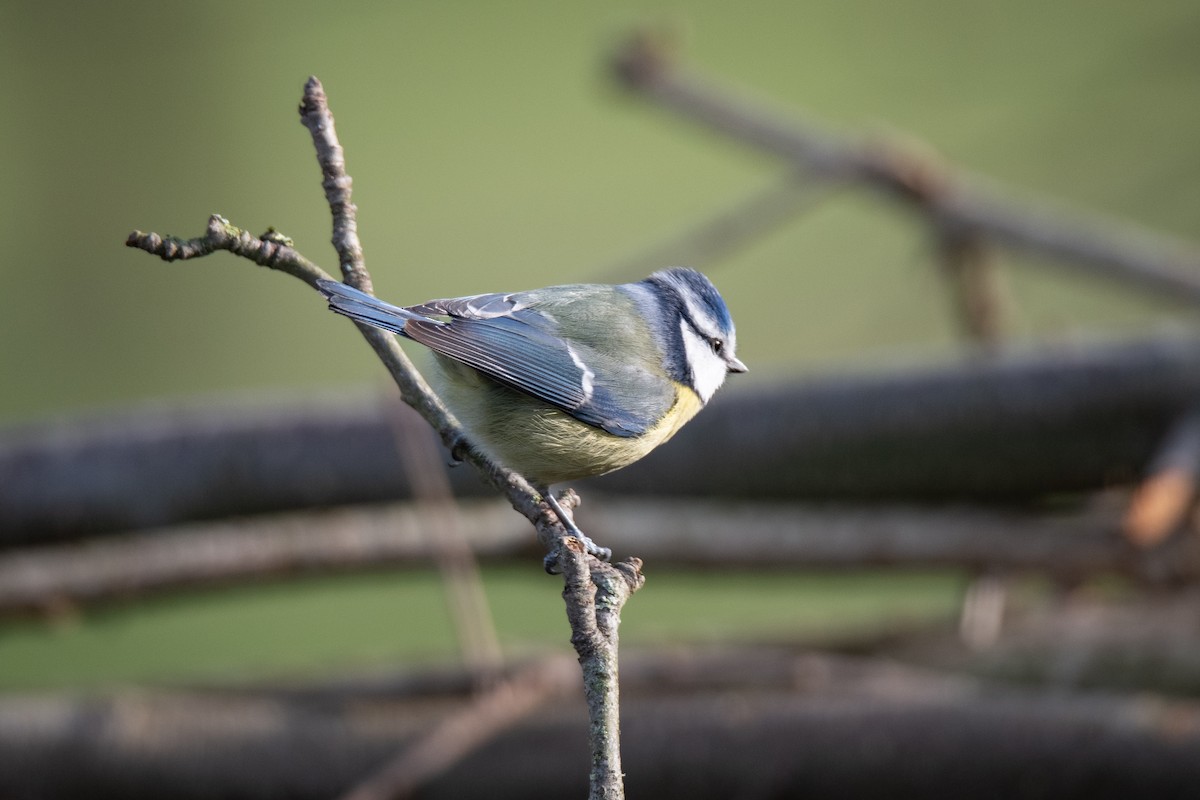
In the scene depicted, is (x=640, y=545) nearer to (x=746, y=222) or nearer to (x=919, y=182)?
(x=746, y=222)

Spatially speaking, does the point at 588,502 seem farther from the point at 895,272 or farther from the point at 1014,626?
the point at 895,272

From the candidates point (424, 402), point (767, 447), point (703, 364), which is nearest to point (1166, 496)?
point (767, 447)

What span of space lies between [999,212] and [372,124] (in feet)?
8.43

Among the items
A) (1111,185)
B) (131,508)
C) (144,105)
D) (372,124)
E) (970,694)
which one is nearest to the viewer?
(970,694)

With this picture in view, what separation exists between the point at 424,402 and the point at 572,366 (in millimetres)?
303

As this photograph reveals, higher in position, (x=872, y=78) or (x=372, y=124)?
(x=372, y=124)

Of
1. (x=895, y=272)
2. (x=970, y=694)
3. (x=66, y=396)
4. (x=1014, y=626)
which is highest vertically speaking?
(x=66, y=396)

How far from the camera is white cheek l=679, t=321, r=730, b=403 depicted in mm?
1041

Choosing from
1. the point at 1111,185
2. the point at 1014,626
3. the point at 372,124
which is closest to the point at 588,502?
the point at 1014,626

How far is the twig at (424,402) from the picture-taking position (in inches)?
20.9

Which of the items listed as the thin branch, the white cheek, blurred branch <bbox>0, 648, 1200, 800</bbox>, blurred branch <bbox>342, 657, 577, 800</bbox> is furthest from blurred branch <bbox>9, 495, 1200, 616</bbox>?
the thin branch

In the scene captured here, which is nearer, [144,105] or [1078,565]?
[1078,565]

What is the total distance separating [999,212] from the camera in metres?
2.16

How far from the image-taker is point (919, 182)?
2.16 m
